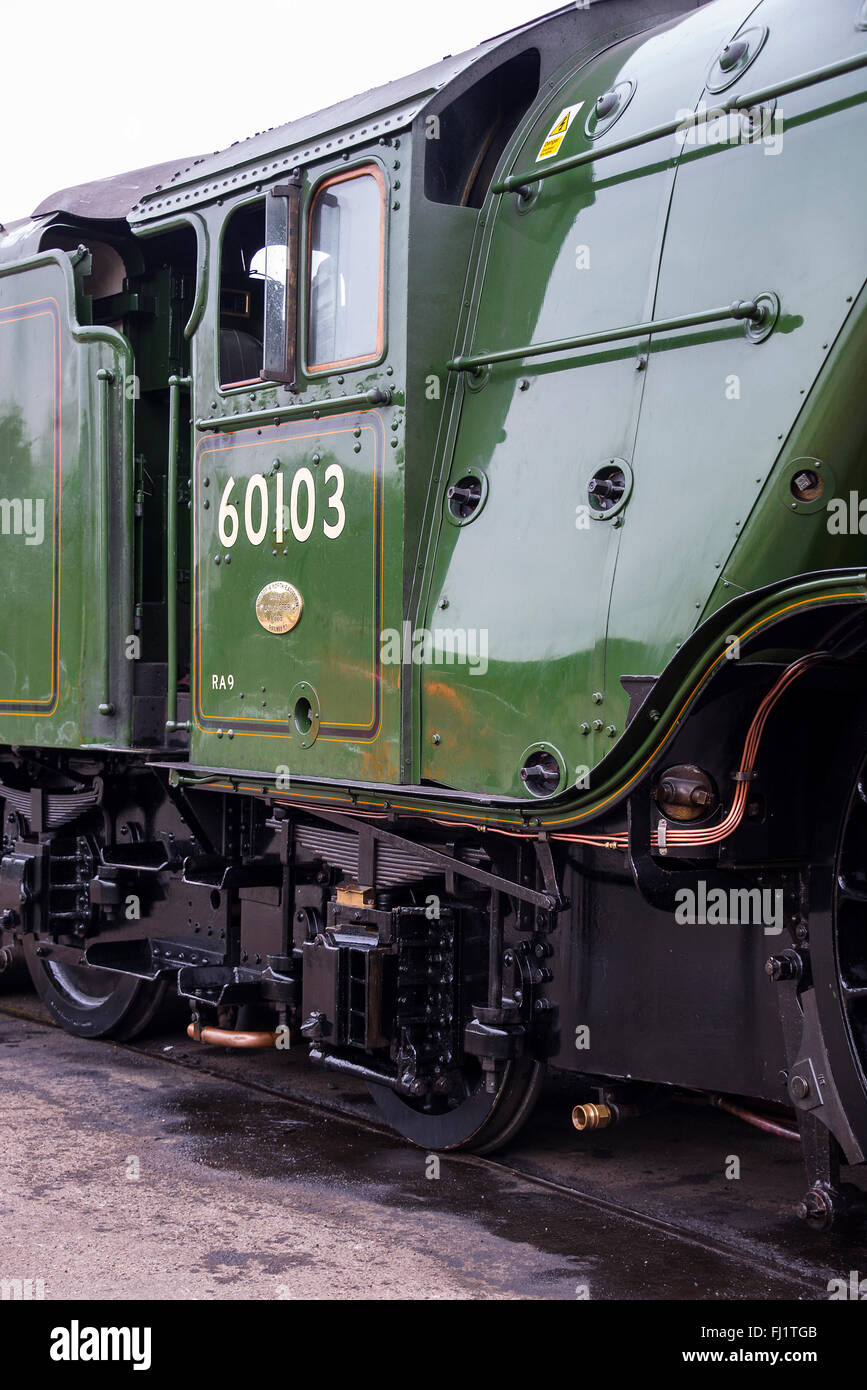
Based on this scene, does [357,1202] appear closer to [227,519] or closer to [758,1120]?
[758,1120]

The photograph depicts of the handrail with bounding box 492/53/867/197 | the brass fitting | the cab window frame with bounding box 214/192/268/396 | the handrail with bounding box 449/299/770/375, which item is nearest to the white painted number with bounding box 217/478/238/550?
the cab window frame with bounding box 214/192/268/396

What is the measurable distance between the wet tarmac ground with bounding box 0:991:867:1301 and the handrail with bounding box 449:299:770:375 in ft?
8.66

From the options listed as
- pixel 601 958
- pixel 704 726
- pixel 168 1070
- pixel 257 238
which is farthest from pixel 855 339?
pixel 168 1070

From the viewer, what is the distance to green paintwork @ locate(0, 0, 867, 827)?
12.1 feet

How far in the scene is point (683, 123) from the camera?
414 cm

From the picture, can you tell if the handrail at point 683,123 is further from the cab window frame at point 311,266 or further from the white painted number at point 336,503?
the white painted number at point 336,503

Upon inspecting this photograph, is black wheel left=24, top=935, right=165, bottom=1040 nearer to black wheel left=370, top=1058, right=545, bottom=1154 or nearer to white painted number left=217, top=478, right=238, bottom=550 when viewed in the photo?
black wheel left=370, top=1058, right=545, bottom=1154

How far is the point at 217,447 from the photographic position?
560 centimetres

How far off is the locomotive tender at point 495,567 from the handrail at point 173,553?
33 mm

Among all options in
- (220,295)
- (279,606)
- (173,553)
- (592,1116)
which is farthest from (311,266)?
(592,1116)

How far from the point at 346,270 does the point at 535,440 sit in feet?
3.52

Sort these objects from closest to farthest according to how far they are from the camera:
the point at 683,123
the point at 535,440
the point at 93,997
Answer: the point at 683,123 → the point at 535,440 → the point at 93,997

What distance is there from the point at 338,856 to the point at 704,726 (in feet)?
6.11

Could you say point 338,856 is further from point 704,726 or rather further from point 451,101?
point 451,101
